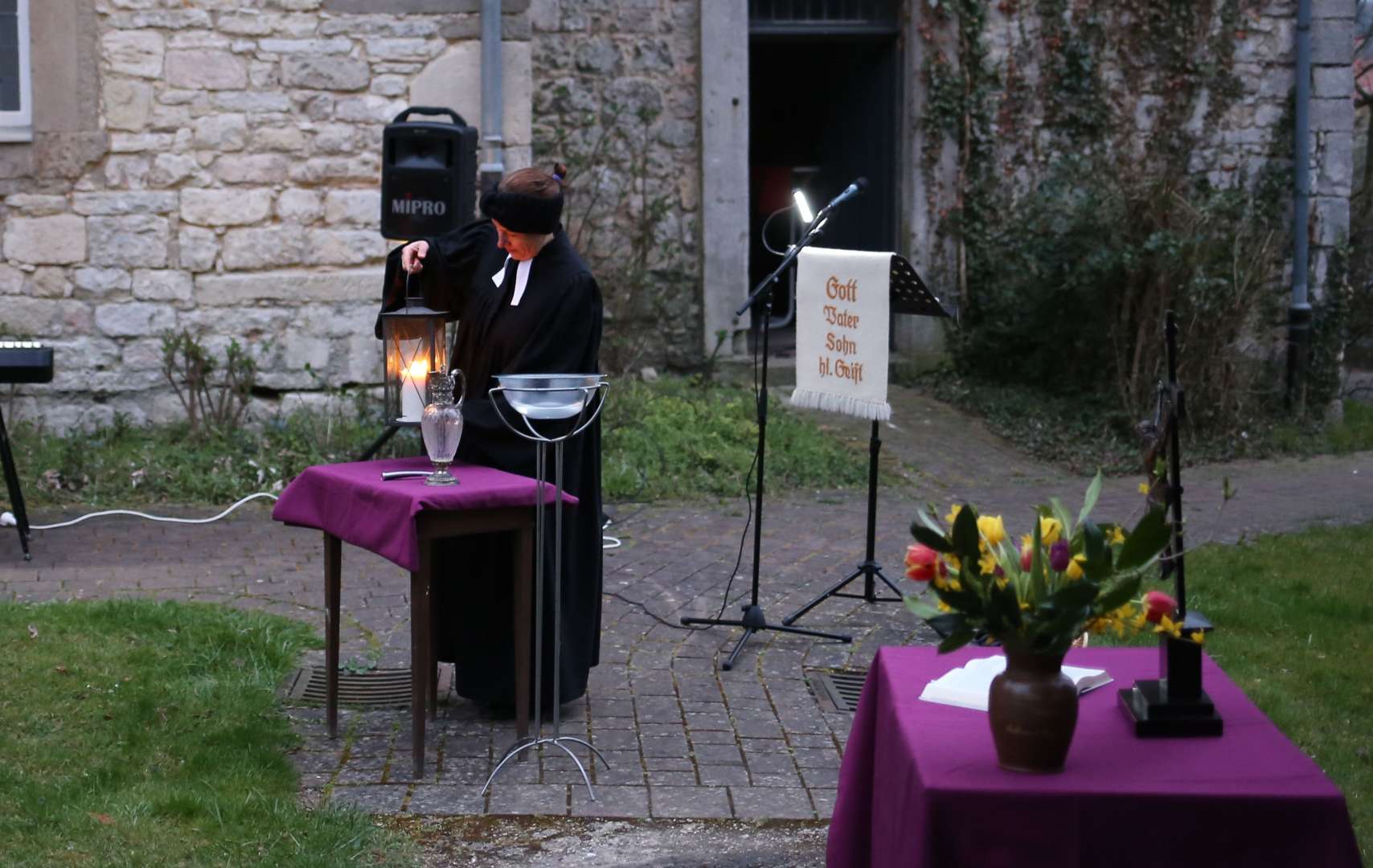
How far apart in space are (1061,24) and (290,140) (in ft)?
19.1

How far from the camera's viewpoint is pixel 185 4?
9352 mm

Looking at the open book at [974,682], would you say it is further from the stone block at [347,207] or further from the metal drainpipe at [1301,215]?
the metal drainpipe at [1301,215]

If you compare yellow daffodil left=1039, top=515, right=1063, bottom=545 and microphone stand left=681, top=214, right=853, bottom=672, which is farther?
microphone stand left=681, top=214, right=853, bottom=672

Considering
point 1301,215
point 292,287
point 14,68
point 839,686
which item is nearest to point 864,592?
point 839,686

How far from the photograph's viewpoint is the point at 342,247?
9.58 metres

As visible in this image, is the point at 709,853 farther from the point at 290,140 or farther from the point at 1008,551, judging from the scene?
the point at 290,140

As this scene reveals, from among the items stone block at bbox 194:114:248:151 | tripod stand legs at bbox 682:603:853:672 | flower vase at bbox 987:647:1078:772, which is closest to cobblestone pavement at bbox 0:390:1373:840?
tripod stand legs at bbox 682:603:853:672

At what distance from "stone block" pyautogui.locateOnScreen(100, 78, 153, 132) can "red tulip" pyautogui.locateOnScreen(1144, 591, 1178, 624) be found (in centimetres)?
799

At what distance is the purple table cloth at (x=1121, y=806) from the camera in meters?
2.56

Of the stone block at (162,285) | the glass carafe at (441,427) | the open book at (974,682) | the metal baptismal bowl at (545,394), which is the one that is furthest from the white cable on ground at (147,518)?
the open book at (974,682)

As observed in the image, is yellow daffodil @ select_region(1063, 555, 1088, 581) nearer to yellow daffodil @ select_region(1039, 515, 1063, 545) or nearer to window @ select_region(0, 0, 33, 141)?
yellow daffodil @ select_region(1039, 515, 1063, 545)

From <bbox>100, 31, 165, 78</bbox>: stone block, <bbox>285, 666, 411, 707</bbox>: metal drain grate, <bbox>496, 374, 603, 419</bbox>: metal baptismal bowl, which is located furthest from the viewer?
<bbox>100, 31, 165, 78</bbox>: stone block

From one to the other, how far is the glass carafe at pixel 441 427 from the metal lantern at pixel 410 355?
0.55 ft

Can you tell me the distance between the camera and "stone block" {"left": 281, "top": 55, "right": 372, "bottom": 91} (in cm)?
948
